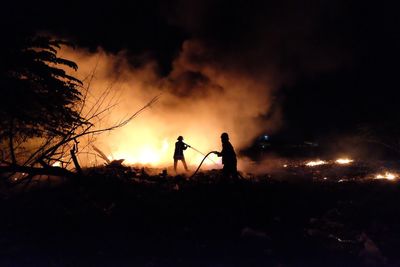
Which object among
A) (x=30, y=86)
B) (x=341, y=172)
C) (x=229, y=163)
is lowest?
(x=229, y=163)

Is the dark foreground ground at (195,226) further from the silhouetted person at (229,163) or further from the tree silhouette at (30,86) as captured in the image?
the tree silhouette at (30,86)

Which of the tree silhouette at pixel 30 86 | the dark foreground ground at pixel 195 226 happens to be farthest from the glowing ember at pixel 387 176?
the tree silhouette at pixel 30 86

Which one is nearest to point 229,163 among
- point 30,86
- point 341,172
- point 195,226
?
point 195,226

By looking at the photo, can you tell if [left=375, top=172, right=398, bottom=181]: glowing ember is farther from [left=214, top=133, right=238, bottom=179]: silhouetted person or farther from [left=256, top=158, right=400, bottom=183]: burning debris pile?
[left=214, top=133, right=238, bottom=179]: silhouetted person

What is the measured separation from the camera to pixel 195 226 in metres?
7.26

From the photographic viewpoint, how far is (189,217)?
25.1 feet

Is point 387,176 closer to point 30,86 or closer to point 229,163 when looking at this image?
point 229,163

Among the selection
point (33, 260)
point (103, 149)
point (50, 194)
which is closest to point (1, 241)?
point (33, 260)

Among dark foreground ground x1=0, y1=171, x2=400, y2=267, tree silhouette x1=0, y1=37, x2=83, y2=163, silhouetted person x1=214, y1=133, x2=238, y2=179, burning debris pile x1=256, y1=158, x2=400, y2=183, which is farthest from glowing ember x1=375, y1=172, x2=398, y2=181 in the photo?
tree silhouette x1=0, y1=37, x2=83, y2=163

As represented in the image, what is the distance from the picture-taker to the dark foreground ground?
5957 mm

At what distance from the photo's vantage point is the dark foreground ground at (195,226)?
5957mm

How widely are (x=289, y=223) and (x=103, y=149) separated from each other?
41.9 ft

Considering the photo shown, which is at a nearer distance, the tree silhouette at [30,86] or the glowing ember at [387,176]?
the tree silhouette at [30,86]

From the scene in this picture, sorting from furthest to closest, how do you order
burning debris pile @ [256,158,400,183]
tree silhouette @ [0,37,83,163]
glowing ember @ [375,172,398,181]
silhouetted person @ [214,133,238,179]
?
burning debris pile @ [256,158,400,183]
glowing ember @ [375,172,398,181]
silhouetted person @ [214,133,238,179]
tree silhouette @ [0,37,83,163]
